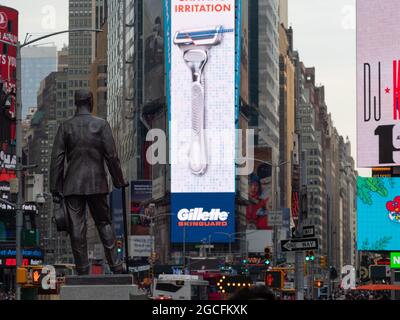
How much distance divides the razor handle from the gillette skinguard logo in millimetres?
5582

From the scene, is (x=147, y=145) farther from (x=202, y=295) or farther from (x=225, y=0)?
(x=202, y=295)

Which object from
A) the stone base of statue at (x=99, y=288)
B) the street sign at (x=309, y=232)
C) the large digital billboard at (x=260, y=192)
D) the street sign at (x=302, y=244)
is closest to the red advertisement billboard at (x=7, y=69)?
the large digital billboard at (x=260, y=192)

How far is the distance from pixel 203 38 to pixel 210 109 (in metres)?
9.74

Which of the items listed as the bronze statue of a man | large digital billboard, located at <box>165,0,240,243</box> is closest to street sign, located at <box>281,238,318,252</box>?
the bronze statue of a man

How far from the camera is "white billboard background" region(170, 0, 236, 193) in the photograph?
559 feet

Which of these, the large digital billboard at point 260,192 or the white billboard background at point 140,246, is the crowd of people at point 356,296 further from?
the large digital billboard at point 260,192

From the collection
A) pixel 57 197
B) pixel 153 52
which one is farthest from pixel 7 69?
pixel 57 197

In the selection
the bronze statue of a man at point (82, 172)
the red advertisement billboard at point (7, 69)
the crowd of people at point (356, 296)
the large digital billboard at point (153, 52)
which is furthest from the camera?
the large digital billboard at point (153, 52)

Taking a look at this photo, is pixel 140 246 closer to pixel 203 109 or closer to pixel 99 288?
pixel 203 109

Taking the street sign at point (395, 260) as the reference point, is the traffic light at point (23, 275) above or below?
above

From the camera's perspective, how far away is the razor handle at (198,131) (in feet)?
560

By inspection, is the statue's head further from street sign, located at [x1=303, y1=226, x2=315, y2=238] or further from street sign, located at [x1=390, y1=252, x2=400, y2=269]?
street sign, located at [x1=390, y1=252, x2=400, y2=269]

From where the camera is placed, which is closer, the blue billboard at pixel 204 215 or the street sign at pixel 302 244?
the street sign at pixel 302 244

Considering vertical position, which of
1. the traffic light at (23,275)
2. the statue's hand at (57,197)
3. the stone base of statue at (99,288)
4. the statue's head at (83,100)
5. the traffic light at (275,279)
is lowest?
the traffic light at (275,279)
